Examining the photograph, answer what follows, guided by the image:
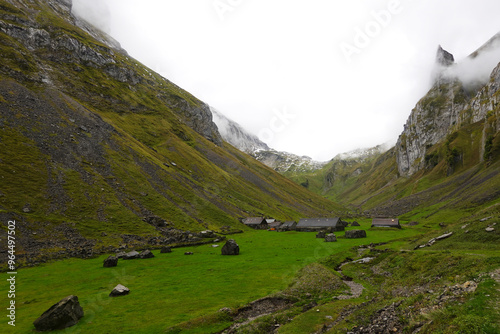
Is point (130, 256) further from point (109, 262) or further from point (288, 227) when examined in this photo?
point (288, 227)

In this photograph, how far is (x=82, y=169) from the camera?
99.7 m

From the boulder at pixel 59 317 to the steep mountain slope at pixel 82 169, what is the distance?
42.7m

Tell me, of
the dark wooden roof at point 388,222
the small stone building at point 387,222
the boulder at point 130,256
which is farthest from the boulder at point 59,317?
the dark wooden roof at point 388,222

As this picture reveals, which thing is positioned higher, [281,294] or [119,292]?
[281,294]

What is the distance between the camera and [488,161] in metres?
150

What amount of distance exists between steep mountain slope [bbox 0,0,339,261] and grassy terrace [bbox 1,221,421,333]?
18349 mm

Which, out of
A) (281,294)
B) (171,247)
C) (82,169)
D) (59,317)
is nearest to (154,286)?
(59,317)

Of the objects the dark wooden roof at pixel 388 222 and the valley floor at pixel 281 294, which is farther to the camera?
the dark wooden roof at pixel 388 222

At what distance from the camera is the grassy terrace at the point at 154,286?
91.7ft

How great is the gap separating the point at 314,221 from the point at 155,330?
121 metres

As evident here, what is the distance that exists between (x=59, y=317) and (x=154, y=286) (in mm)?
14687

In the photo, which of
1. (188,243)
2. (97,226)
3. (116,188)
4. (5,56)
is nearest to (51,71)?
(5,56)

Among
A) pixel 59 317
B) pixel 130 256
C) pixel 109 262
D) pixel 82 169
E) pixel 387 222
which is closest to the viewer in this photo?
pixel 59 317

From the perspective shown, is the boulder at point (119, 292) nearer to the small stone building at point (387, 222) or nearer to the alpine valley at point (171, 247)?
the alpine valley at point (171, 247)
